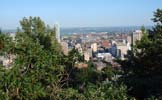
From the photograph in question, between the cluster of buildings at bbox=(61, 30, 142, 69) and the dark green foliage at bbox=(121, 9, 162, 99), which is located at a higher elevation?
the dark green foliage at bbox=(121, 9, 162, 99)

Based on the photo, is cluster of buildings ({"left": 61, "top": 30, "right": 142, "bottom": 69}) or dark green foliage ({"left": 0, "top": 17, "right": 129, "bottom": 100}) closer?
dark green foliage ({"left": 0, "top": 17, "right": 129, "bottom": 100})

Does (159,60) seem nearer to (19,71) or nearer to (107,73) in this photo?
(107,73)

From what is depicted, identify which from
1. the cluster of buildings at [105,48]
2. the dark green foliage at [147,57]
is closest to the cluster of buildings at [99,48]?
the cluster of buildings at [105,48]

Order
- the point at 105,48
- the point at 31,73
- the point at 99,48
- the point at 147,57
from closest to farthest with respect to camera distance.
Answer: the point at 31,73 → the point at 147,57 → the point at 105,48 → the point at 99,48

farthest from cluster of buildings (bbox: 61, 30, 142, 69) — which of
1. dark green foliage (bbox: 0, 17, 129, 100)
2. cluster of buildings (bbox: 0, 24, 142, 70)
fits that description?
dark green foliage (bbox: 0, 17, 129, 100)

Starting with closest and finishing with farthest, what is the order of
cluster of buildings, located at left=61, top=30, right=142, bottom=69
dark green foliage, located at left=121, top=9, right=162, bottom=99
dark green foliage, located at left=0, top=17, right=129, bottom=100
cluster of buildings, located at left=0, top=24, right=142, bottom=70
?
dark green foliage, located at left=0, top=17, right=129, bottom=100, dark green foliage, located at left=121, top=9, right=162, bottom=99, cluster of buildings, located at left=0, top=24, right=142, bottom=70, cluster of buildings, located at left=61, top=30, right=142, bottom=69

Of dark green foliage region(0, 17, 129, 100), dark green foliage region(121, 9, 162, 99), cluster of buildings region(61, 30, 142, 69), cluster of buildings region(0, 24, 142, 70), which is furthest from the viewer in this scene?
cluster of buildings region(61, 30, 142, 69)

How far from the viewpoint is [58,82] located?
9.16 metres

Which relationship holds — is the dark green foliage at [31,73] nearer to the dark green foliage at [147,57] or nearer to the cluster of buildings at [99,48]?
the cluster of buildings at [99,48]

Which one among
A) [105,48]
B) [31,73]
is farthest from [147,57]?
[105,48]

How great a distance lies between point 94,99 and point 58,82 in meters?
4.18

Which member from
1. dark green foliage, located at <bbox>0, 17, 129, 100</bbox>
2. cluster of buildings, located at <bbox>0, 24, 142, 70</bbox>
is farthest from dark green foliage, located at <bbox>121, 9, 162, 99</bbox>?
dark green foliage, located at <bbox>0, 17, 129, 100</bbox>

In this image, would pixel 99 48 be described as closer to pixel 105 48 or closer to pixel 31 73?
pixel 105 48

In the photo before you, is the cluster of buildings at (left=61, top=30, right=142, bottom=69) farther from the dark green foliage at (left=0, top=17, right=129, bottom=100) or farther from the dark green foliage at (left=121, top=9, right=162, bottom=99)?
the dark green foliage at (left=0, top=17, right=129, bottom=100)
